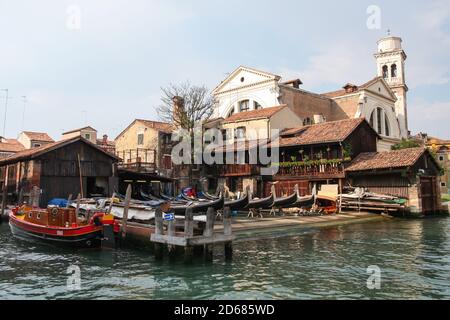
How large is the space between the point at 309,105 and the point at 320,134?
40.1 ft

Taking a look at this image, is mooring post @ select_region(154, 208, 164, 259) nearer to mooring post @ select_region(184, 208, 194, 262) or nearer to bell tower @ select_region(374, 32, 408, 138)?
mooring post @ select_region(184, 208, 194, 262)

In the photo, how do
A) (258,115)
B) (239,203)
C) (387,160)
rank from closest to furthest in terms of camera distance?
1. (239,203)
2. (387,160)
3. (258,115)

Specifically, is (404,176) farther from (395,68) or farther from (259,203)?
(395,68)

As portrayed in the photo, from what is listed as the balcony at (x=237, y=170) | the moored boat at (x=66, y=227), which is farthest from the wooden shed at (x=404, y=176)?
the moored boat at (x=66, y=227)

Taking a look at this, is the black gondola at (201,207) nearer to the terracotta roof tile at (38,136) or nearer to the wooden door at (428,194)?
the wooden door at (428,194)

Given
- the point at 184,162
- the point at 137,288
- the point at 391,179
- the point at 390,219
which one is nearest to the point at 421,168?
the point at 391,179

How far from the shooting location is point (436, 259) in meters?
10.7

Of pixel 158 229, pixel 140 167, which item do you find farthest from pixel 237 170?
pixel 158 229

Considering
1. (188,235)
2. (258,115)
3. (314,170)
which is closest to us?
(188,235)

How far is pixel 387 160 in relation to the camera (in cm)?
2370

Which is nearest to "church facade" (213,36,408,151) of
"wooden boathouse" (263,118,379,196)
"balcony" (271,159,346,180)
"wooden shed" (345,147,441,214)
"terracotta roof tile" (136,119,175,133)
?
"terracotta roof tile" (136,119,175,133)

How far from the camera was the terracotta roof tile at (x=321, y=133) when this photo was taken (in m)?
25.6

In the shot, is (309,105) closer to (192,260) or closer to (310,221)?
(310,221)

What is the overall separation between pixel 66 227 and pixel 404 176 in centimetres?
1861
